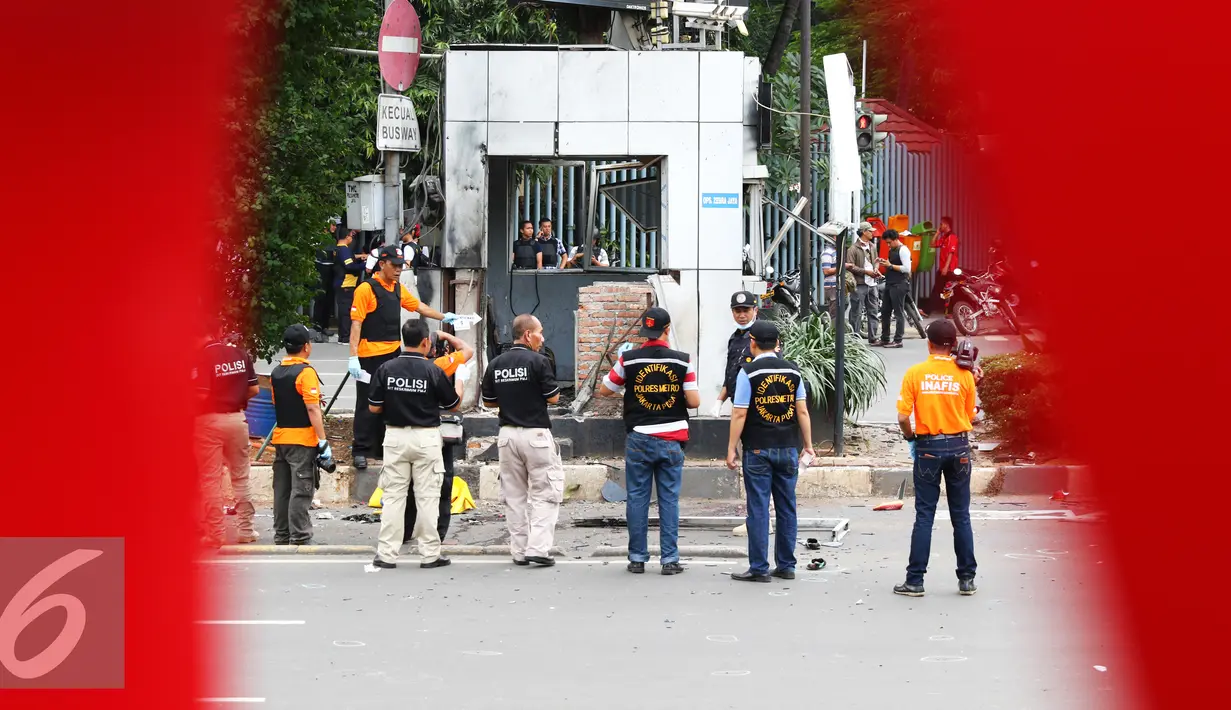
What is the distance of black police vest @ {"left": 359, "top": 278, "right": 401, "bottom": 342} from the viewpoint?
1204 cm

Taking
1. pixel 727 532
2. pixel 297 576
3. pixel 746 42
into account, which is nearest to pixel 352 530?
pixel 297 576

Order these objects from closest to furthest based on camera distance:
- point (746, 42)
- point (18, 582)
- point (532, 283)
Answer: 1. point (18, 582)
2. point (532, 283)
3. point (746, 42)

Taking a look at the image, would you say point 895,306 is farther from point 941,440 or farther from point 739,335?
point 941,440

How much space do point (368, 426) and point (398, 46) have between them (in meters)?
3.44

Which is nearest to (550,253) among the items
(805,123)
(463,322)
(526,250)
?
(526,250)

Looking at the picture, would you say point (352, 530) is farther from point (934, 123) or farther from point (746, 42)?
point (746, 42)

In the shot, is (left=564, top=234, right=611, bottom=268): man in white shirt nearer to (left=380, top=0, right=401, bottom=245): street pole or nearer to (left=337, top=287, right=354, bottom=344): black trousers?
(left=337, top=287, right=354, bottom=344): black trousers

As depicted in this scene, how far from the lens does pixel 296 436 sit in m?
9.94

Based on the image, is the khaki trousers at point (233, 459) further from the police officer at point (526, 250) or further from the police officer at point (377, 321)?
the police officer at point (526, 250)

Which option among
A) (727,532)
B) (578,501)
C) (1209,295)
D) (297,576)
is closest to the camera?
(1209,295)

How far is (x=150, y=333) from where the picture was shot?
6.06 ft

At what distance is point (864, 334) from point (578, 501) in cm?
910

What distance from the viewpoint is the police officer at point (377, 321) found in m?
12.0

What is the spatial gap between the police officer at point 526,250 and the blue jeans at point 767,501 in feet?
35.6
